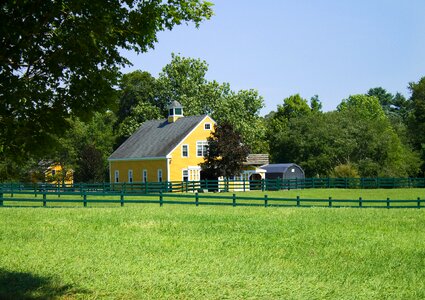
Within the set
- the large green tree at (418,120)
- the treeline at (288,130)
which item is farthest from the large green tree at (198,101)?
the large green tree at (418,120)

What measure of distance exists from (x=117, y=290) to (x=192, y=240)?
6.90 metres

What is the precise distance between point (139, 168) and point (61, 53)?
5382 centimetres

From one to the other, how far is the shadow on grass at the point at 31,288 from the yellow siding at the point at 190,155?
44.6 metres

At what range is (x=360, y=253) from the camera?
16.4 meters

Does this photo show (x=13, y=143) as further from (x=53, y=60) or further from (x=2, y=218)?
(x=2, y=218)

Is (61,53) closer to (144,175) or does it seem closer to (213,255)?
(213,255)

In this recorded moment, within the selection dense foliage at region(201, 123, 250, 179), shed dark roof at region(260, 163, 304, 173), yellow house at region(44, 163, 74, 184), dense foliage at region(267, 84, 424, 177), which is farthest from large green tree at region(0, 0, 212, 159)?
dense foliage at region(267, 84, 424, 177)

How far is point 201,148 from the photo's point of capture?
198 ft

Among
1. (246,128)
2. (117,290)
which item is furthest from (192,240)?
(246,128)

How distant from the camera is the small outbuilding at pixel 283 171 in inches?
2559

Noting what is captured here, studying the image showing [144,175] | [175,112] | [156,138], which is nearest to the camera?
[144,175]

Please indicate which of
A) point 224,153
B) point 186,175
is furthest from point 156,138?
point 224,153

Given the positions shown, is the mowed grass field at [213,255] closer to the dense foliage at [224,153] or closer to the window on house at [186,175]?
the dense foliage at [224,153]

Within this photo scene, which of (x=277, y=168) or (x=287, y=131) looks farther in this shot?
(x=287, y=131)
